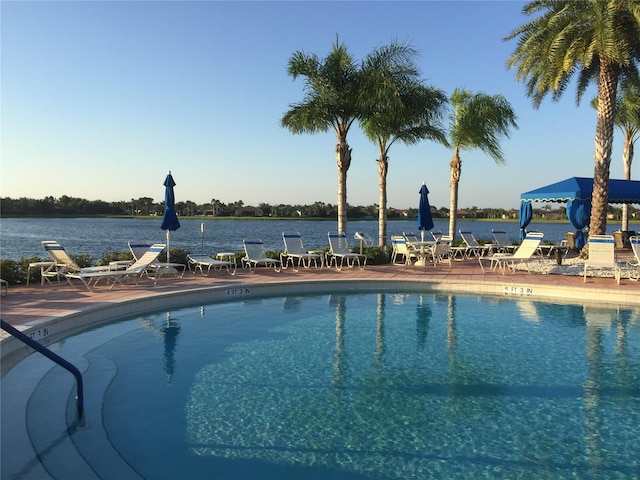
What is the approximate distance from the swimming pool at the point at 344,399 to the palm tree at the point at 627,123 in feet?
56.8

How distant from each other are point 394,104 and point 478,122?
6462 mm

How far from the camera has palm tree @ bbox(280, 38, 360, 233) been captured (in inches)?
589

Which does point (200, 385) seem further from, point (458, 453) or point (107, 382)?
point (458, 453)

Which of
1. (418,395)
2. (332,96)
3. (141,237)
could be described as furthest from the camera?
(141,237)

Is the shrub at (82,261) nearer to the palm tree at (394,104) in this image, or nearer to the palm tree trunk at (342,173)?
the palm tree trunk at (342,173)

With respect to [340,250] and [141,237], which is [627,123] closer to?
[340,250]

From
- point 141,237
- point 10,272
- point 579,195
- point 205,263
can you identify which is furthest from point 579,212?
point 141,237

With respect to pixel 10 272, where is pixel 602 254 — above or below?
above

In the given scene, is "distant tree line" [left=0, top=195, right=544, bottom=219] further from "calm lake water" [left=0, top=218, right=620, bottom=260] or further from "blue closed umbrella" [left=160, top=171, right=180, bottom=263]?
"blue closed umbrella" [left=160, top=171, right=180, bottom=263]

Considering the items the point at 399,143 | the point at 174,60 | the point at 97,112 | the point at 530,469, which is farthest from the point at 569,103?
the point at 530,469

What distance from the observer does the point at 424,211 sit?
16.4 meters

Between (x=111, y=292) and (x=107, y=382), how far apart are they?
458 cm

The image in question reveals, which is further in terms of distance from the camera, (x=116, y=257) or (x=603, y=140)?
(x=603, y=140)

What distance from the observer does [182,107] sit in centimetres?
1908
